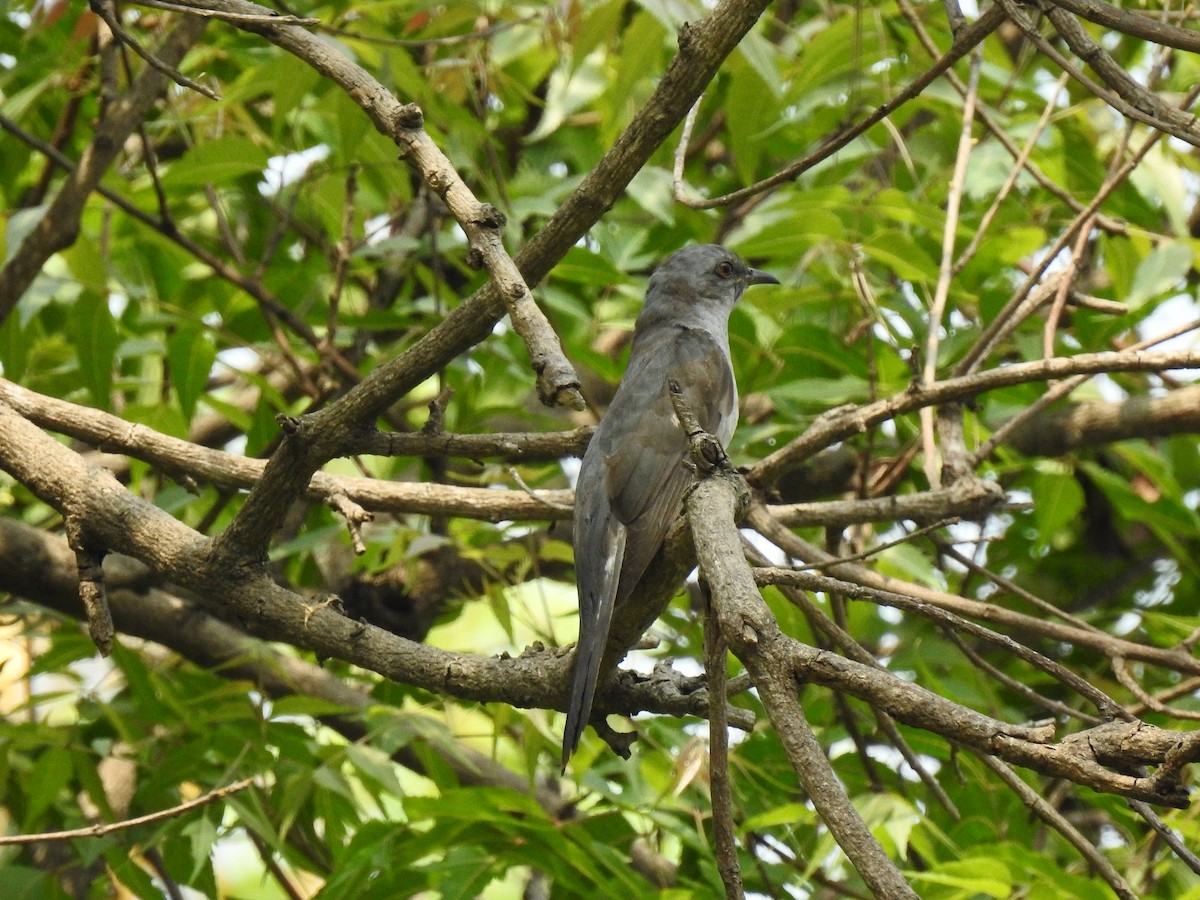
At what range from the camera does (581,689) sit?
2.87m

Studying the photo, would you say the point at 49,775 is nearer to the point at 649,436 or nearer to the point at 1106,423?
the point at 649,436

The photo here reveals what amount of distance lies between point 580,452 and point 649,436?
83 cm

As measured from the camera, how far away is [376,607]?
18.9 feet

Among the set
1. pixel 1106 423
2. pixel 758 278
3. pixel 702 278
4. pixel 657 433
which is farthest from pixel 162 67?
pixel 1106 423

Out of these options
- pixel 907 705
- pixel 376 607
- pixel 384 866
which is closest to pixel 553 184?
pixel 376 607

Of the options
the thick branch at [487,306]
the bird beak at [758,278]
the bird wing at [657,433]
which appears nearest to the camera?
the thick branch at [487,306]

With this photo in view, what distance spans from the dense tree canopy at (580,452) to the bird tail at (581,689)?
0.12 metres

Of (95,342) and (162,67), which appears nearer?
(162,67)

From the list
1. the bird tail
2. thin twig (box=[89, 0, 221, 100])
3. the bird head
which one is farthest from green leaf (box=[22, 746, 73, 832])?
the bird head

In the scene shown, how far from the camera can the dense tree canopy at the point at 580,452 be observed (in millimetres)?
2850

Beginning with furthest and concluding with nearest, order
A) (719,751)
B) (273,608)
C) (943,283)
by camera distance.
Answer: (943,283) < (273,608) < (719,751)

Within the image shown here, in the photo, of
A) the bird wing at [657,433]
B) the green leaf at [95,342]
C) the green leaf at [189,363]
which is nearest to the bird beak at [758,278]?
the bird wing at [657,433]

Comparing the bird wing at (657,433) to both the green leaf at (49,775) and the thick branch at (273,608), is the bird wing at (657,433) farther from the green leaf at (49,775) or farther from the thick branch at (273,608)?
the green leaf at (49,775)

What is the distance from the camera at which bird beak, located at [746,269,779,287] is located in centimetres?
552
